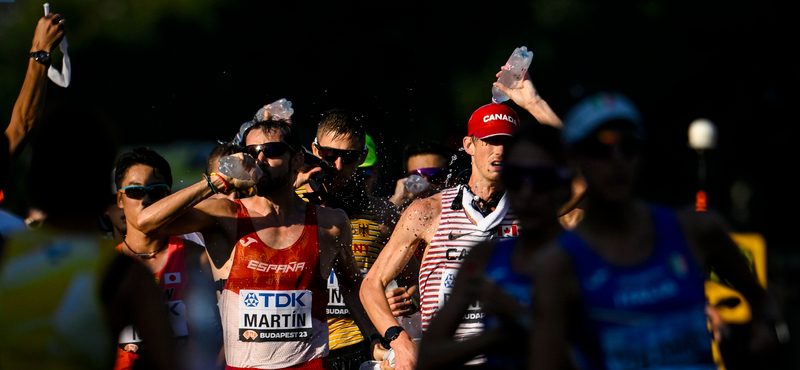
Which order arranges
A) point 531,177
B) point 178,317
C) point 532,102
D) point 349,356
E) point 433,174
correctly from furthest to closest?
point 433,174
point 349,356
point 178,317
point 532,102
point 531,177

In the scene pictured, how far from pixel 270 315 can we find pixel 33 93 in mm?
1634

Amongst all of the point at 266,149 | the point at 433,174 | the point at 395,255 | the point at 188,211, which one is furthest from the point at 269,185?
the point at 433,174

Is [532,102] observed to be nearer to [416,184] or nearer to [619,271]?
[416,184]

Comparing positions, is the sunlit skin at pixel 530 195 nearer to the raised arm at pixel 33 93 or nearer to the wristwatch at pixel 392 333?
the wristwatch at pixel 392 333

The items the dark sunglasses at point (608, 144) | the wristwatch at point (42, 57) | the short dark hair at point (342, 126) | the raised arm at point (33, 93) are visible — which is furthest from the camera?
the short dark hair at point (342, 126)

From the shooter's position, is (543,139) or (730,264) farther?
(543,139)

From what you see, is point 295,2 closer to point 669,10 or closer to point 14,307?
point 669,10

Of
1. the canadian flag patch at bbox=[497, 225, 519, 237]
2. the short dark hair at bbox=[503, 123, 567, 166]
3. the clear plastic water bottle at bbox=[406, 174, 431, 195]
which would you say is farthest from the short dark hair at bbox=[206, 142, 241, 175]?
the short dark hair at bbox=[503, 123, 567, 166]

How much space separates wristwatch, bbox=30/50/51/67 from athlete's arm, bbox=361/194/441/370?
2057 mm

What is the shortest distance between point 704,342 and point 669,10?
18.7 metres

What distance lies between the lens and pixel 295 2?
21.4 meters

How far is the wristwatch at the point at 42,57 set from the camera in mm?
4587

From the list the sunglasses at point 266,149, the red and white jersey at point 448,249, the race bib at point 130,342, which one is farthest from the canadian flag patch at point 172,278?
the red and white jersey at point 448,249

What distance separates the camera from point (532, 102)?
17.0ft
